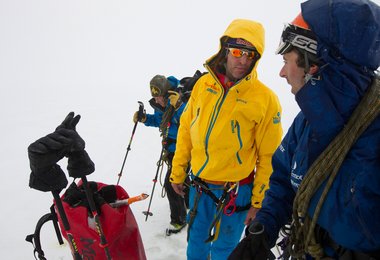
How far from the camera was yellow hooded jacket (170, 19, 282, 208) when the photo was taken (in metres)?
2.53

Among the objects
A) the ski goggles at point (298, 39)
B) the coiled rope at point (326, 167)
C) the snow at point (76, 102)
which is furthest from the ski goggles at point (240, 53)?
the coiled rope at point (326, 167)

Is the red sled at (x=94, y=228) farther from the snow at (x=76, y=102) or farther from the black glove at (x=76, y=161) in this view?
the snow at (x=76, y=102)

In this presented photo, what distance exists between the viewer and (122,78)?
28.4m

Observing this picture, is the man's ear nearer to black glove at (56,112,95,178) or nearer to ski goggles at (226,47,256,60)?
ski goggles at (226,47,256,60)

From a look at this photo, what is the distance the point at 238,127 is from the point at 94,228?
1510 mm

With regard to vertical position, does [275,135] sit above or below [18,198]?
above

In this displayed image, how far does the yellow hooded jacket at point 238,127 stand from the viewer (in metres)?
2.53

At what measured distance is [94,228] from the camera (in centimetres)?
210

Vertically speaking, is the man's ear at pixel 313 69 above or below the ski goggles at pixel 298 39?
below

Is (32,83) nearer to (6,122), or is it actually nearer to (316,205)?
(6,122)

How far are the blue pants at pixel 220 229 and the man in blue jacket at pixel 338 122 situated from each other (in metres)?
1.27

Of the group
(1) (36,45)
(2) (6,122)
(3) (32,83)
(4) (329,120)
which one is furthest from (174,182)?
(1) (36,45)

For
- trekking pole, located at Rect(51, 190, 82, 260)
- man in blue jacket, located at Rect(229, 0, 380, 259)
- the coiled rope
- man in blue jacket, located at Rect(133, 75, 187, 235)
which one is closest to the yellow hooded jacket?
man in blue jacket, located at Rect(229, 0, 380, 259)

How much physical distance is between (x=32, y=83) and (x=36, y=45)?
19.8 m
